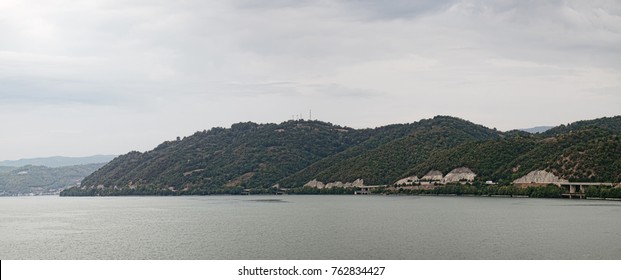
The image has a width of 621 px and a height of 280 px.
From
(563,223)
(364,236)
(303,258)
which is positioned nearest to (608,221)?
(563,223)

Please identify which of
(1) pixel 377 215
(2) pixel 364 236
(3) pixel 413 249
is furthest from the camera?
(1) pixel 377 215

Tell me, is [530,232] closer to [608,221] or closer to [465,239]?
[465,239]

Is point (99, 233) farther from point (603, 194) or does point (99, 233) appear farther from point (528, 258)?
point (603, 194)

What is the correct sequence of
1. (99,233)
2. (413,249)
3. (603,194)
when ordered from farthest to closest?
(603,194)
(99,233)
(413,249)

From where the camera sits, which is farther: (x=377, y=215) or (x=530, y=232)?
(x=377, y=215)
